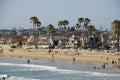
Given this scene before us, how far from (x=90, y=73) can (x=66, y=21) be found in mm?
54823

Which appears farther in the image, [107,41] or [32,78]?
[107,41]

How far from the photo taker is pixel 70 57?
60.2 metres

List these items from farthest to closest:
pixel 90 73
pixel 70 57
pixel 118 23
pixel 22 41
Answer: pixel 22 41 < pixel 118 23 < pixel 70 57 < pixel 90 73

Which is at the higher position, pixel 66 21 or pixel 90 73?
pixel 66 21

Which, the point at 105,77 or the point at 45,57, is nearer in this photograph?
the point at 105,77

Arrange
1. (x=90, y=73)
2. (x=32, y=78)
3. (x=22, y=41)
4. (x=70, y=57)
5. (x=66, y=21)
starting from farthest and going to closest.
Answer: (x=22, y=41) < (x=66, y=21) < (x=70, y=57) < (x=90, y=73) < (x=32, y=78)

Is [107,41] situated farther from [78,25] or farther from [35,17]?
[35,17]

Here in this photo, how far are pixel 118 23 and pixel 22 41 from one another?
38.4 meters

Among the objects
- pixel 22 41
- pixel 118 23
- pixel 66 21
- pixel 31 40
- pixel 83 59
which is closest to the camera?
pixel 83 59

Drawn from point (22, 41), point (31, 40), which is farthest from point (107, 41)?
point (22, 41)

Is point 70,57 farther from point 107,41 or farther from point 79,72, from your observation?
point 107,41

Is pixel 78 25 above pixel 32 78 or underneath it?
above

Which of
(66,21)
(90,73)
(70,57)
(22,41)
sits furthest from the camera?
(22,41)

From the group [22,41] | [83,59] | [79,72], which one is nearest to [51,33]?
[22,41]
